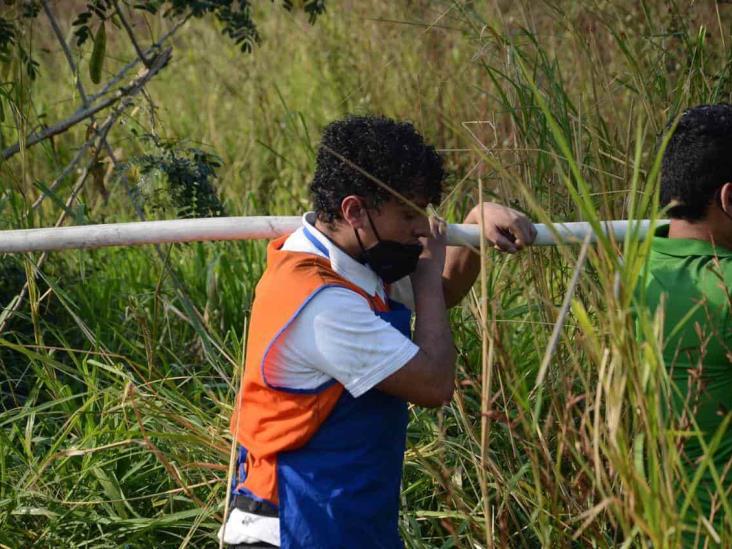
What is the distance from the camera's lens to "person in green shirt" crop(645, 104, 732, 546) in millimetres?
2080

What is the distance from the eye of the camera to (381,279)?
7.23 ft

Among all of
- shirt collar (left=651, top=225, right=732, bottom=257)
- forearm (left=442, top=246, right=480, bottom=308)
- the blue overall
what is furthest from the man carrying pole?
shirt collar (left=651, top=225, right=732, bottom=257)

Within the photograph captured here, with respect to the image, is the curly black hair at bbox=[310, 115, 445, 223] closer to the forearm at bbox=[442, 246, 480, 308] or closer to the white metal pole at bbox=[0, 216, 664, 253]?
the white metal pole at bbox=[0, 216, 664, 253]

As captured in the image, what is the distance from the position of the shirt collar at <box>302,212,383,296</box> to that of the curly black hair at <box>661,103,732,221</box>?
2.06 feet

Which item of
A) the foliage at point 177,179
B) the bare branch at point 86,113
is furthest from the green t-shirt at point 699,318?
the bare branch at point 86,113

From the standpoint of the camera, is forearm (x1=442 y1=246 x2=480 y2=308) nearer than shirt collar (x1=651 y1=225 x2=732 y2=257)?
No

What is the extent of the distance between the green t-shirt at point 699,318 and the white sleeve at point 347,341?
0.52 meters

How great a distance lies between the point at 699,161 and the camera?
7.05 ft

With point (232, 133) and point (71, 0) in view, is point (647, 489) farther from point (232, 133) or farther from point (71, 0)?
point (71, 0)

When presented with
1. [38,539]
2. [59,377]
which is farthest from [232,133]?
[38,539]

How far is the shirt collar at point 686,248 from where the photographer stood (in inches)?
83.8

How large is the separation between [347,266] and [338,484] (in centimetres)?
42

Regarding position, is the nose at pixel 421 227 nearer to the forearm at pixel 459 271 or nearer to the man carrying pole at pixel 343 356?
the man carrying pole at pixel 343 356

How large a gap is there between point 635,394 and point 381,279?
653 mm
